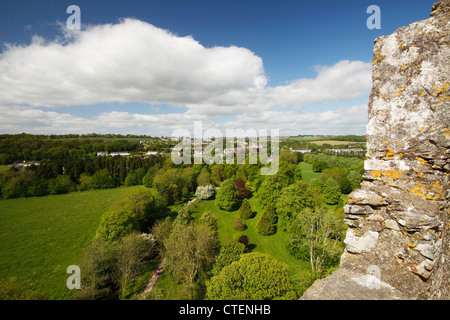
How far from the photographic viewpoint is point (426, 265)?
2848 millimetres

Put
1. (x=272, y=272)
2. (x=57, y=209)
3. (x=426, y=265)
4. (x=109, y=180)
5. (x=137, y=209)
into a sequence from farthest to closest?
(x=109, y=180) < (x=57, y=209) < (x=137, y=209) < (x=272, y=272) < (x=426, y=265)

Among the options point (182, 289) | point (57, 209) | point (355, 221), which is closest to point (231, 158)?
point (57, 209)

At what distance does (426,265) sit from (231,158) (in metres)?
63.3

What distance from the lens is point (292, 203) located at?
24844mm

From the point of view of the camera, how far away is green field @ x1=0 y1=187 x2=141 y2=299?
18.4 metres

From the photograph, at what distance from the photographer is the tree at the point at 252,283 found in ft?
34.9

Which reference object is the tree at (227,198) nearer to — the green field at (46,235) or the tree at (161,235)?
the tree at (161,235)

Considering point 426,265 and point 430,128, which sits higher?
point 430,128

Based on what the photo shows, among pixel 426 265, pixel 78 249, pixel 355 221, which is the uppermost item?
pixel 355 221

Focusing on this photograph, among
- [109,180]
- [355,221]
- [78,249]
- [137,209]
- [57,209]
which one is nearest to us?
[355,221]

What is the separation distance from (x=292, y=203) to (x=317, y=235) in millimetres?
7714

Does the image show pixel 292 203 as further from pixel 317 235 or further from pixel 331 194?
pixel 331 194

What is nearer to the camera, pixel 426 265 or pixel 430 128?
pixel 426 265
